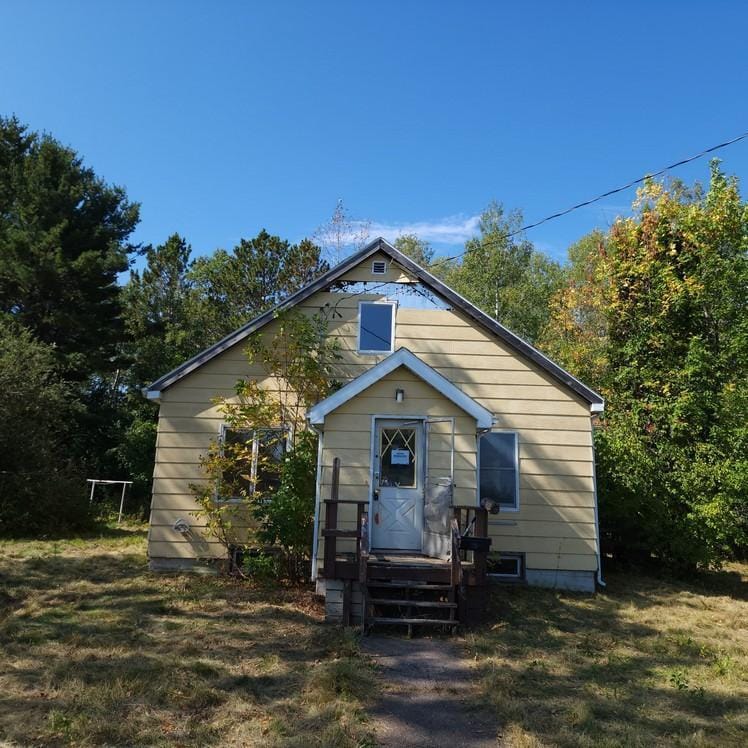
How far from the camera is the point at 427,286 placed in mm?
11227

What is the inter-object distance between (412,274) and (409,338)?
1.23m

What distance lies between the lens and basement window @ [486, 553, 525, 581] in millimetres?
10375

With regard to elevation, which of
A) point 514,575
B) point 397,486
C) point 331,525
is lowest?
point 514,575

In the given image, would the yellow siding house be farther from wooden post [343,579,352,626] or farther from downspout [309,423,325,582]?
wooden post [343,579,352,626]

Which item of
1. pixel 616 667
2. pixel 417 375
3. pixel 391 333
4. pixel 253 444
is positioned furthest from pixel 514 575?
pixel 253 444

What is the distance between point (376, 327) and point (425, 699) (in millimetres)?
6981

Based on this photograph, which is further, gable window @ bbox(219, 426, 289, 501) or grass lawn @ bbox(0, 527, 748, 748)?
gable window @ bbox(219, 426, 289, 501)

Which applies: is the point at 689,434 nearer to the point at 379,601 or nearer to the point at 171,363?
the point at 379,601

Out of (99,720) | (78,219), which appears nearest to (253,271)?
(78,219)

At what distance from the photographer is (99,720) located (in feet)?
15.0

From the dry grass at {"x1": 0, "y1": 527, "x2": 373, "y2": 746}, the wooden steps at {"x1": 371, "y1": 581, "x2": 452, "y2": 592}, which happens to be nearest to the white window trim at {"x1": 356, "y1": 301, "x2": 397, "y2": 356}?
the dry grass at {"x1": 0, "y1": 527, "x2": 373, "y2": 746}

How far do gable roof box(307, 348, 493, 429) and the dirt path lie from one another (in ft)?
10.2

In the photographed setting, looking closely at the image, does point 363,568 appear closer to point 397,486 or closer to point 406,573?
point 406,573

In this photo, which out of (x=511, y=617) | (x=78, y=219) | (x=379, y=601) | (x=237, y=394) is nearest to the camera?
(x=379, y=601)
